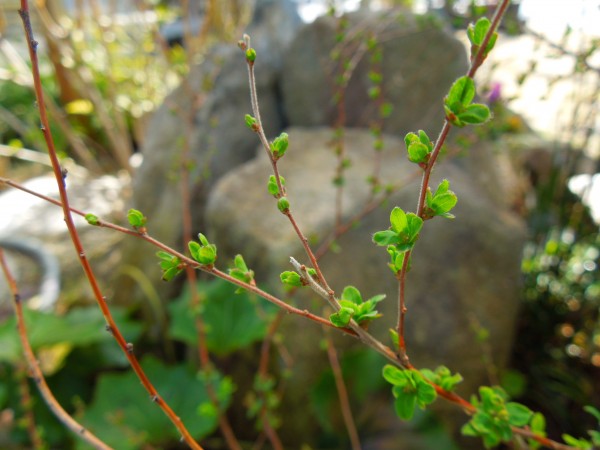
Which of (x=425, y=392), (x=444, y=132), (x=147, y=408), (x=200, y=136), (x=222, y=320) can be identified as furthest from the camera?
(x=200, y=136)

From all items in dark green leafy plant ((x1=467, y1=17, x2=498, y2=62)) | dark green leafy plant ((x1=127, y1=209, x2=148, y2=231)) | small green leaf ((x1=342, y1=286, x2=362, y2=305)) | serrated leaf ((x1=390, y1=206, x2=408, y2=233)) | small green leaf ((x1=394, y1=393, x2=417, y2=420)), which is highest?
dark green leafy plant ((x1=127, y1=209, x2=148, y2=231))

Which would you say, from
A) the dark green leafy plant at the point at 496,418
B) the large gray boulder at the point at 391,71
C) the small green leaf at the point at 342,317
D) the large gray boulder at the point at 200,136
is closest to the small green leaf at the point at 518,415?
the dark green leafy plant at the point at 496,418

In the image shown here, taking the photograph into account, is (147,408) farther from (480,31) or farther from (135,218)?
(480,31)

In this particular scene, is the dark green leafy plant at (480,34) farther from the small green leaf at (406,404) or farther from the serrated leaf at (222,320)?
the serrated leaf at (222,320)

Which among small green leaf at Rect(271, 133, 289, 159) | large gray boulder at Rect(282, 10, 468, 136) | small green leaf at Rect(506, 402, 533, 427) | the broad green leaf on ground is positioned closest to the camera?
small green leaf at Rect(271, 133, 289, 159)

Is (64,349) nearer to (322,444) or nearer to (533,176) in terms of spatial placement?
(322,444)

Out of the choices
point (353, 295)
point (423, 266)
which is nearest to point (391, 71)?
point (423, 266)

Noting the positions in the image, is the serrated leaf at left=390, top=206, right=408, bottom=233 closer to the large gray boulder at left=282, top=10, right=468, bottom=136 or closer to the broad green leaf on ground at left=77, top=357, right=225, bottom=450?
the broad green leaf on ground at left=77, top=357, right=225, bottom=450

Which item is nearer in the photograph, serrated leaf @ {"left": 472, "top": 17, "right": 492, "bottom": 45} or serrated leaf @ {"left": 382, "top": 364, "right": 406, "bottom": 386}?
serrated leaf @ {"left": 472, "top": 17, "right": 492, "bottom": 45}

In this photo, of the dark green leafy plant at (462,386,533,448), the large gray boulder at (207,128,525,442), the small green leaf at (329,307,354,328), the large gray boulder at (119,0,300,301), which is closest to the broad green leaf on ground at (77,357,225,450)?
the large gray boulder at (207,128,525,442)
